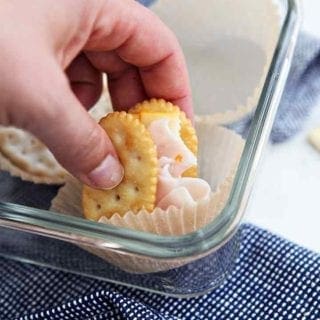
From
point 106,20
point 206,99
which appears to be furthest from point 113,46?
point 206,99

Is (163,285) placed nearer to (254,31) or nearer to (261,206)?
(261,206)

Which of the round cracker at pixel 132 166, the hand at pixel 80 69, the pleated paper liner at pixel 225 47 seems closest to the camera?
the hand at pixel 80 69

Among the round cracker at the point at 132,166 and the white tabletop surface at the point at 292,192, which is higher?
the round cracker at the point at 132,166

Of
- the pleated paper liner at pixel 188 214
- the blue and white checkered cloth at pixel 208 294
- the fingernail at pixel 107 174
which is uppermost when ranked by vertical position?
the fingernail at pixel 107 174

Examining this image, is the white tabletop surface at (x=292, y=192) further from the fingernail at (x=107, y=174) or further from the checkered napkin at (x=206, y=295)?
the fingernail at (x=107, y=174)

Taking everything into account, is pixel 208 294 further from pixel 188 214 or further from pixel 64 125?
pixel 64 125

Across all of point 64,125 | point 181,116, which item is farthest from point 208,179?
point 64,125

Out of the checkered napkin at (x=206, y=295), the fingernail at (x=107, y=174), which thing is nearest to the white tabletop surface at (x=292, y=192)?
the checkered napkin at (x=206, y=295)
